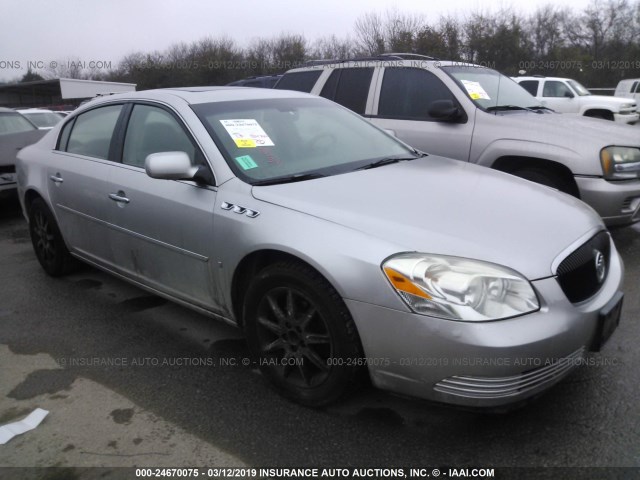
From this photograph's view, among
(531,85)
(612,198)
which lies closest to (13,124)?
(612,198)

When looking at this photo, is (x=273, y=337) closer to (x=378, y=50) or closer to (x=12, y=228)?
(x=12, y=228)

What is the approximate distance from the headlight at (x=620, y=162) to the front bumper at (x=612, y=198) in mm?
64

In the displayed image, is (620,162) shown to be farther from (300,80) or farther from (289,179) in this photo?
(300,80)

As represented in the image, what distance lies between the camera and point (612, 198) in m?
4.34

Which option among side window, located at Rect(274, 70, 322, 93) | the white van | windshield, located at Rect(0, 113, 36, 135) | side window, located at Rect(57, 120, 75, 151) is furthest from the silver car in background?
the white van

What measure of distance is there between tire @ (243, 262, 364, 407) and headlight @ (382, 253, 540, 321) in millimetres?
342

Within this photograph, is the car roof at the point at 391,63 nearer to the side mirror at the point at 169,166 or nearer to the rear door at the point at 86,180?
the rear door at the point at 86,180

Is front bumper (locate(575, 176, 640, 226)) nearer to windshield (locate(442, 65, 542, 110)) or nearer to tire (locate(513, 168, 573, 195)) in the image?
tire (locate(513, 168, 573, 195))

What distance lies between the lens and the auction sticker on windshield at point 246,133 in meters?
3.06

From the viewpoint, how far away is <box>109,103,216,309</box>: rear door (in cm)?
295

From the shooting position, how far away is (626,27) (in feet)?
131

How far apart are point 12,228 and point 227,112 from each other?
5.05 metres

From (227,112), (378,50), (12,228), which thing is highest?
(378,50)

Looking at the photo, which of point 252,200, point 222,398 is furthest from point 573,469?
point 252,200
